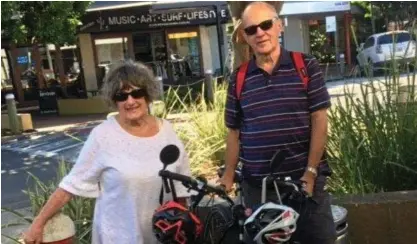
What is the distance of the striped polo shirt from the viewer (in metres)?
2.66

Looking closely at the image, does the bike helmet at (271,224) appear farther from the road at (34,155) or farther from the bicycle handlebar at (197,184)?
the road at (34,155)

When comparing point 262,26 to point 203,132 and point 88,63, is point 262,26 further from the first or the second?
point 88,63

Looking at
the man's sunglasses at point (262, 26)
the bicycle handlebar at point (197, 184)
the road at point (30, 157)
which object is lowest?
the road at point (30, 157)

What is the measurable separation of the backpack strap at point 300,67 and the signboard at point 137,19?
61.0ft

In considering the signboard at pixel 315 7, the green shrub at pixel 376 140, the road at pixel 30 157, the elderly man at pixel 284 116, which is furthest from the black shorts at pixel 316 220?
the signboard at pixel 315 7

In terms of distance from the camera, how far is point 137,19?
2136cm

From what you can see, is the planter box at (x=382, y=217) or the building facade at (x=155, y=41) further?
the building facade at (x=155, y=41)

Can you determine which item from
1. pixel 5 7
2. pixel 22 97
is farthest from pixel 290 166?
pixel 22 97

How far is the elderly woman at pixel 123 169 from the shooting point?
8.96 feet

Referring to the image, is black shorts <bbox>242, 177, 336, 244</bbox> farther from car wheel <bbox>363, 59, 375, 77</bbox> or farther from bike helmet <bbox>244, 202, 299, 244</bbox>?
car wheel <bbox>363, 59, 375, 77</bbox>

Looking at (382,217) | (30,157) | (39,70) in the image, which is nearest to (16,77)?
(39,70)

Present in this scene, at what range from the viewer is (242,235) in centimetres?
226

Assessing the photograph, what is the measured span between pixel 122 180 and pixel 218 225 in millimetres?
491

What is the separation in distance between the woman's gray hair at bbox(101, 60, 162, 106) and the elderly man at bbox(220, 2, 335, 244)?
15.7 inches
